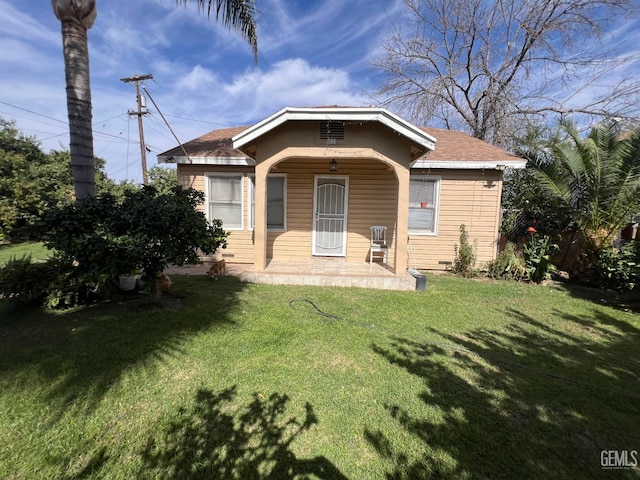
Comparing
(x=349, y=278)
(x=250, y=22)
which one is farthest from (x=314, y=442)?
(x=250, y=22)

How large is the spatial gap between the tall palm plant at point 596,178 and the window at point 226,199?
7995 mm

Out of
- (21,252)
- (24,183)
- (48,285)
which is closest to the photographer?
(48,285)

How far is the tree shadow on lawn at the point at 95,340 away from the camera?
9.13ft

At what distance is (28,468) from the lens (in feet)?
6.22

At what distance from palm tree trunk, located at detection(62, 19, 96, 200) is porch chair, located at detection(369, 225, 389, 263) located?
6.04 m

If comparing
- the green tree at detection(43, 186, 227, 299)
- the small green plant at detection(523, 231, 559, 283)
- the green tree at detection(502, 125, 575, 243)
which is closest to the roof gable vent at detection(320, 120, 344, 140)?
the green tree at detection(43, 186, 227, 299)

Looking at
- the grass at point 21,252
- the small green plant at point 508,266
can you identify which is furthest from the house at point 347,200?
the grass at point 21,252

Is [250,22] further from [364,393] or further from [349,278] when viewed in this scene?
[364,393]

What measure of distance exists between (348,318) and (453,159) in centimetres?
543

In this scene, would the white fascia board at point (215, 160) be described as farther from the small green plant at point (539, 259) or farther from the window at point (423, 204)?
the small green plant at point (539, 259)

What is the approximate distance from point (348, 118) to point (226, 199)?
409 cm

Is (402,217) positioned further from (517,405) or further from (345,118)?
(517,405)

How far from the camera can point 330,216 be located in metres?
7.90

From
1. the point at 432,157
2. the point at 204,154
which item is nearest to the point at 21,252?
the point at 204,154
